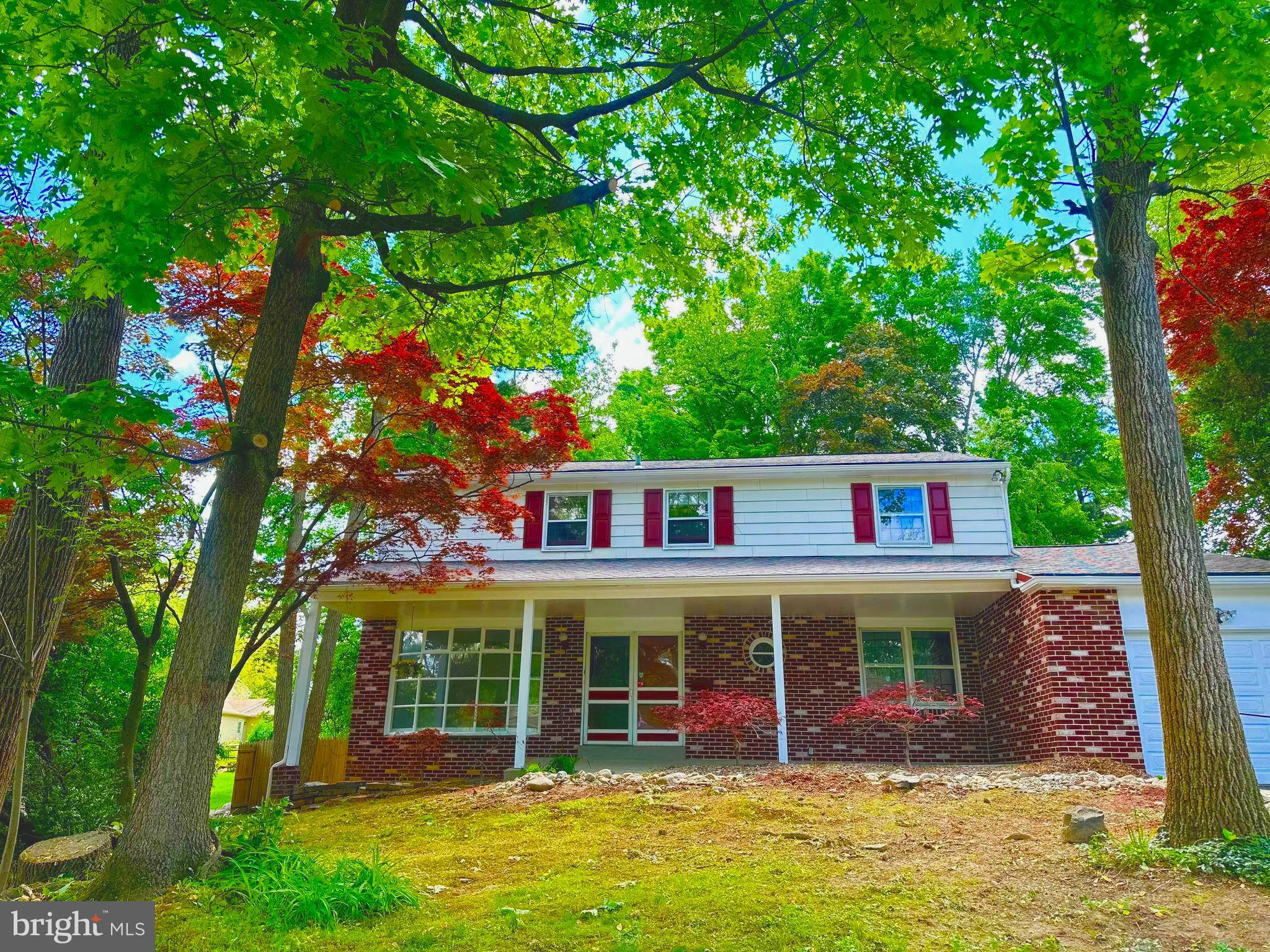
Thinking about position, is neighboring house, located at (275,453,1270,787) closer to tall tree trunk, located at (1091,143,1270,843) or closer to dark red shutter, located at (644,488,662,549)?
dark red shutter, located at (644,488,662,549)

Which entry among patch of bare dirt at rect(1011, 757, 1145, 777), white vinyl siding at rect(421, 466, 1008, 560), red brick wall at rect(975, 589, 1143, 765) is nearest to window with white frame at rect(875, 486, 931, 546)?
white vinyl siding at rect(421, 466, 1008, 560)

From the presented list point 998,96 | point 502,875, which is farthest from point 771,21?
point 502,875

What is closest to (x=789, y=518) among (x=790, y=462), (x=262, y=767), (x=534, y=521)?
(x=790, y=462)

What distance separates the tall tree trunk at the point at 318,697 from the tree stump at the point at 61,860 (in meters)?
8.00

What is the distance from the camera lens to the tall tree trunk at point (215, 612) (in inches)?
202

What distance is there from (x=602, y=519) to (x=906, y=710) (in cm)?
630

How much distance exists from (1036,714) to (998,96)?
879 centimetres

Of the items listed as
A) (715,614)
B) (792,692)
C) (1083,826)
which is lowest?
(1083,826)

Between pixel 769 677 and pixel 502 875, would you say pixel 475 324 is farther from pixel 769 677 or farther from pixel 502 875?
pixel 769 677

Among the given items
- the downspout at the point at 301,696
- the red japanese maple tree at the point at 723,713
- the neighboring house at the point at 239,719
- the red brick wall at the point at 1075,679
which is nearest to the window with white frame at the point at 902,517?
the red brick wall at the point at 1075,679

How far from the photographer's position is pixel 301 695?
1281 centimetres

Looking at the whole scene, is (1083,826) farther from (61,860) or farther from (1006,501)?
(1006,501)

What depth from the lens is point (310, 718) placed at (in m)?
16.1

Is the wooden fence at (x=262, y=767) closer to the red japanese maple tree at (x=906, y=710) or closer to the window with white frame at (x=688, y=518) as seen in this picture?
the window with white frame at (x=688, y=518)
